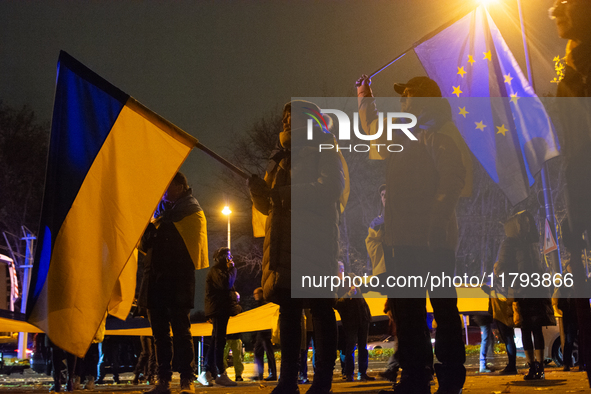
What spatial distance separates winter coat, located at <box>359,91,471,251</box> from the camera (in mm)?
3799

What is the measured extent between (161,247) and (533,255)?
4.43 metres

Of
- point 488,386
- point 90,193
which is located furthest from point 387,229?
point 90,193

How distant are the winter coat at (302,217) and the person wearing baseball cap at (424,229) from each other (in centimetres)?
45

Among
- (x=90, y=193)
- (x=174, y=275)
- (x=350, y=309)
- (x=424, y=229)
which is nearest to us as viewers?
(x=424, y=229)

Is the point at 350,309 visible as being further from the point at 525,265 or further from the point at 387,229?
the point at 387,229

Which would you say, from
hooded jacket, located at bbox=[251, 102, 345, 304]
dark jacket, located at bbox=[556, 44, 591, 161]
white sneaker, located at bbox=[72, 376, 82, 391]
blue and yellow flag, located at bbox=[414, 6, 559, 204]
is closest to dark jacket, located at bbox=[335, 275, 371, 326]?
blue and yellow flag, located at bbox=[414, 6, 559, 204]

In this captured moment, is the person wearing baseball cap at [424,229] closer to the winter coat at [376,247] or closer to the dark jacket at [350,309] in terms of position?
the winter coat at [376,247]

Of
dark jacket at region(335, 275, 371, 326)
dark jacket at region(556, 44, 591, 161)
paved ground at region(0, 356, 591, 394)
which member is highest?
dark jacket at region(556, 44, 591, 161)

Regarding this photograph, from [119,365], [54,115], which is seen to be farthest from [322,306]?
[119,365]

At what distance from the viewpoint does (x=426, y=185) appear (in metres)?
3.89

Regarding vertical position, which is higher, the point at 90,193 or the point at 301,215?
the point at 90,193

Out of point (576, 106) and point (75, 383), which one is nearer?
point (576, 106)

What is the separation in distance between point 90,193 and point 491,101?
5.05m

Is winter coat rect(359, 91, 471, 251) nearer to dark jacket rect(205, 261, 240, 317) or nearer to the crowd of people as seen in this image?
the crowd of people
